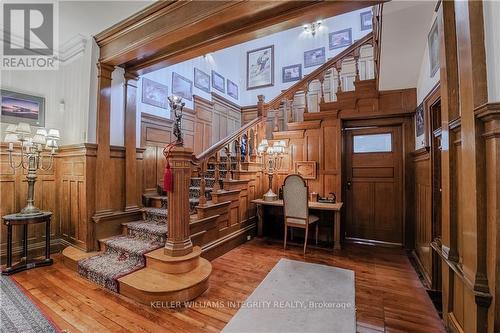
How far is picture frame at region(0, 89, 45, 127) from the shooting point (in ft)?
10.6

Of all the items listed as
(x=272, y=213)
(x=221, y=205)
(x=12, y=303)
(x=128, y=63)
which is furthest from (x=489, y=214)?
(x=128, y=63)

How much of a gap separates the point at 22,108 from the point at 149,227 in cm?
259

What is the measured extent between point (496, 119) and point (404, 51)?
1871 millimetres

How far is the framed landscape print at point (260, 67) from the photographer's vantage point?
673 centimetres

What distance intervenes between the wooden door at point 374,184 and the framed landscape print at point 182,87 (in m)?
3.48

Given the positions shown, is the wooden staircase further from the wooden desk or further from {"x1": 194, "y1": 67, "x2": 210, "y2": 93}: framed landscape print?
{"x1": 194, "y1": 67, "x2": 210, "y2": 93}: framed landscape print

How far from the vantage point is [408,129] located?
3.85 metres

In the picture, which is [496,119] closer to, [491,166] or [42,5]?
[491,166]

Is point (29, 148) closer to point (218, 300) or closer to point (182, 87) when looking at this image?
point (182, 87)

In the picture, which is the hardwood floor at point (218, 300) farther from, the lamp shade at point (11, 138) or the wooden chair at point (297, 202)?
the lamp shade at point (11, 138)

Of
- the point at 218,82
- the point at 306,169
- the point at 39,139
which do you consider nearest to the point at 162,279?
the point at 39,139

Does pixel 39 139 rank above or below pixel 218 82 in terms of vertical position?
below

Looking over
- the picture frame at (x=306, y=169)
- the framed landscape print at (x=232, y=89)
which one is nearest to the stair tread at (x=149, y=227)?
the picture frame at (x=306, y=169)

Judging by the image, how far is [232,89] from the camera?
22.2 feet
